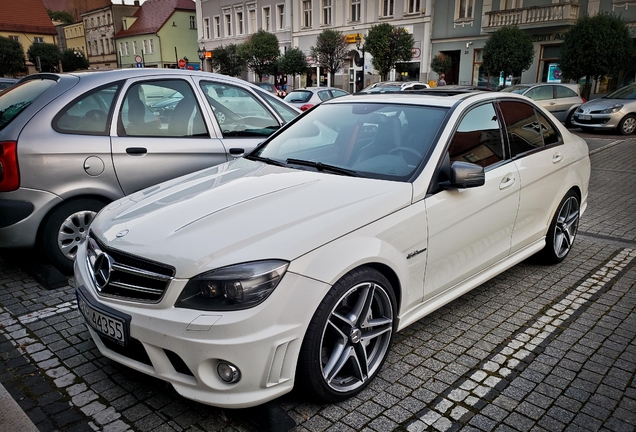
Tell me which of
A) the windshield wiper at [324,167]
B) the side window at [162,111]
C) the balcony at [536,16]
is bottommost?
the windshield wiper at [324,167]

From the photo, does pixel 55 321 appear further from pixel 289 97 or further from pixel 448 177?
pixel 289 97

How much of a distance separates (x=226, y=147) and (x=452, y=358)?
303 cm

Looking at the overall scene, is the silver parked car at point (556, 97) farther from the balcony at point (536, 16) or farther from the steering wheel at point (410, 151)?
the steering wheel at point (410, 151)

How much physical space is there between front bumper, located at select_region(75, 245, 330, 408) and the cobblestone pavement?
338 mm

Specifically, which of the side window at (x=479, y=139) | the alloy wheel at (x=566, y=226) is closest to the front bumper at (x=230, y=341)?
the side window at (x=479, y=139)

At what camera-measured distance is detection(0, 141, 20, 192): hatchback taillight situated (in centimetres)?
407

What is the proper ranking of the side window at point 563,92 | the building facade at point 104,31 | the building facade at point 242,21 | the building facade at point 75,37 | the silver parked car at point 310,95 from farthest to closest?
the building facade at point 75,37
the building facade at point 104,31
the building facade at point 242,21
the silver parked car at point 310,95
the side window at point 563,92

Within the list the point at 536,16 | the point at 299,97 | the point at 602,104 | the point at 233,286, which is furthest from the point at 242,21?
the point at 233,286

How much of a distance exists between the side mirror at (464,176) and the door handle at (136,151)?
9.27 feet

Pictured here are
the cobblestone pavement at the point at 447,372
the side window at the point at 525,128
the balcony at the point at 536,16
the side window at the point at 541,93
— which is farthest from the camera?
the balcony at the point at 536,16

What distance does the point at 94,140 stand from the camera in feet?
14.7

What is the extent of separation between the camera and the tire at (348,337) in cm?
257

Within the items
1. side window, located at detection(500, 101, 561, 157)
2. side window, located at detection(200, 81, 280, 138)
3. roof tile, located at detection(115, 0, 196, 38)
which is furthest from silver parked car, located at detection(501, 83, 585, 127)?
roof tile, located at detection(115, 0, 196, 38)

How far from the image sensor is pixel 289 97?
64.9 ft
